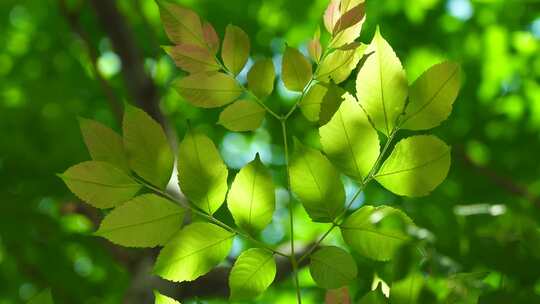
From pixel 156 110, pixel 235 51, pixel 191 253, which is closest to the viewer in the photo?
pixel 191 253

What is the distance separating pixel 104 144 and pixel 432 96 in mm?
309

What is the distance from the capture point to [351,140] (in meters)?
0.63

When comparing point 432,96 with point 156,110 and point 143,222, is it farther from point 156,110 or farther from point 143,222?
point 156,110

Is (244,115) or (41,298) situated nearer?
(41,298)

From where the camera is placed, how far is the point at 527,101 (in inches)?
116

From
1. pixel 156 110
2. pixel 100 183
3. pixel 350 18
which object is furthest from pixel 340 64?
pixel 156 110

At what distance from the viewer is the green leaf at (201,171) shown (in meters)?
0.62

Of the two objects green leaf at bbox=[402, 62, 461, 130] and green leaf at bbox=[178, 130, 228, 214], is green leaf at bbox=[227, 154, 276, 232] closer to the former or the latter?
green leaf at bbox=[178, 130, 228, 214]

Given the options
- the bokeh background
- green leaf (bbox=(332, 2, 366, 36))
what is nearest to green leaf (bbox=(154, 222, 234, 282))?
green leaf (bbox=(332, 2, 366, 36))

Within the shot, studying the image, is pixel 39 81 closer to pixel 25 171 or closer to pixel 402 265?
pixel 25 171

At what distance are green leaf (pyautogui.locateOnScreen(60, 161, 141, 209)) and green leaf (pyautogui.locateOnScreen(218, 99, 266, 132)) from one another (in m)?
0.13

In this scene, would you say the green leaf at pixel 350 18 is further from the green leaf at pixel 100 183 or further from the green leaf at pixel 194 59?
the green leaf at pixel 100 183

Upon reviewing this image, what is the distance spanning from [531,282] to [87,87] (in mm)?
2920

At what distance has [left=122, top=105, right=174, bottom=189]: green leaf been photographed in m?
0.62
